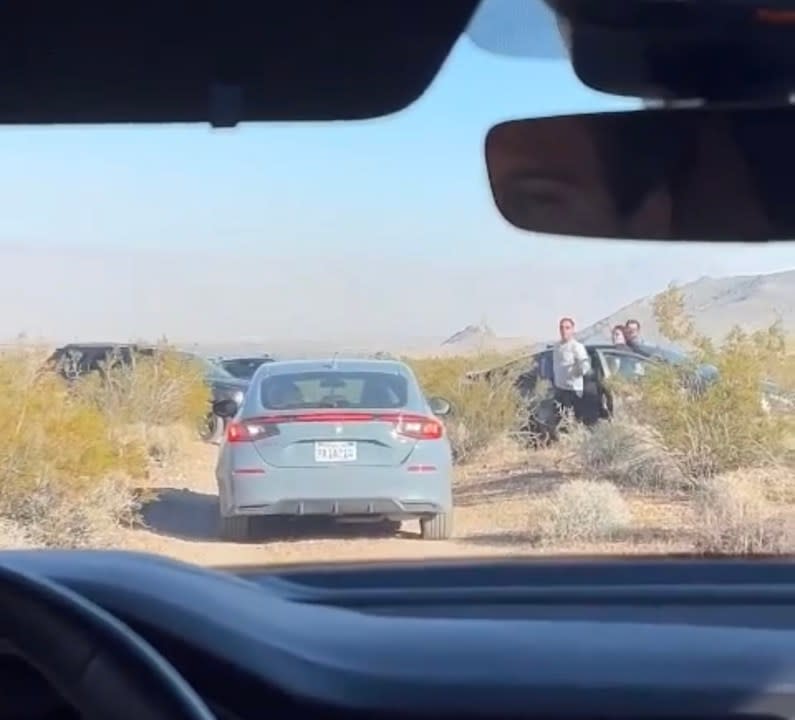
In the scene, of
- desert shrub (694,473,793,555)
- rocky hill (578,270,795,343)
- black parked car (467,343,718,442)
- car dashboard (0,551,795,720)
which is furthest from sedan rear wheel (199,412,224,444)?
car dashboard (0,551,795,720)

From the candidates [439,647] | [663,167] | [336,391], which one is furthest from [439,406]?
[663,167]

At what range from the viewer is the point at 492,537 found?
4566 millimetres

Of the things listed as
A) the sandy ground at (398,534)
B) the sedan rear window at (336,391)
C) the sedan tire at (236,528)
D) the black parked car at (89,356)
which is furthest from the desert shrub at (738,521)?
the black parked car at (89,356)

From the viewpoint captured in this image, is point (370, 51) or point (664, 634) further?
point (664, 634)

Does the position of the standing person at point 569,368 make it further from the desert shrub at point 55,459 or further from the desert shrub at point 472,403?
the desert shrub at point 55,459

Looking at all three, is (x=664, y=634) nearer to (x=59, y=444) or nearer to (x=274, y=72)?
(x=274, y=72)

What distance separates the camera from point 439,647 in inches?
123

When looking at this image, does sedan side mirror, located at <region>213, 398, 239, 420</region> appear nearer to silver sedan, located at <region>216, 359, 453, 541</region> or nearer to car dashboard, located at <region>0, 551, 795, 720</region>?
silver sedan, located at <region>216, 359, 453, 541</region>

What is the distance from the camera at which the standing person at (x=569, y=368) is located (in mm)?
4887

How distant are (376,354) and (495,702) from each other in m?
1.91

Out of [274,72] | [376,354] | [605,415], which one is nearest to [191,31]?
[274,72]

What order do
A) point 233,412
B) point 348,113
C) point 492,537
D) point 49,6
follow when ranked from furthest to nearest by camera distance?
1. point 233,412
2. point 492,537
3. point 348,113
4. point 49,6

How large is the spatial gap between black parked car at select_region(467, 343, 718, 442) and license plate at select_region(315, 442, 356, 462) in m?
0.57

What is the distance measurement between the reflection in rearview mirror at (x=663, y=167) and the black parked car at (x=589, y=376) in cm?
214
